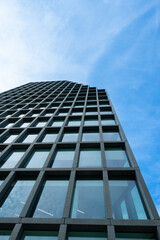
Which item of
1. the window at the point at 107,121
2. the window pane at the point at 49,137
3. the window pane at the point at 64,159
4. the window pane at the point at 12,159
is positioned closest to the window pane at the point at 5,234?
the window pane at the point at 64,159

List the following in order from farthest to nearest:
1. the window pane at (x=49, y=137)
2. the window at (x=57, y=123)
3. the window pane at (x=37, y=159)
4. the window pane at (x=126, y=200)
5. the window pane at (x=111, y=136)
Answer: the window at (x=57, y=123), the window pane at (x=49, y=137), the window pane at (x=111, y=136), the window pane at (x=37, y=159), the window pane at (x=126, y=200)

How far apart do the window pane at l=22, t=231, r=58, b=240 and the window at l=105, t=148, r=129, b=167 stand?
16.9ft

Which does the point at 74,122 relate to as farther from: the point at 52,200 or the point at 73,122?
the point at 52,200

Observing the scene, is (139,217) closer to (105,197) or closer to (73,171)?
(105,197)

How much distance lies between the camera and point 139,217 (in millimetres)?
6641

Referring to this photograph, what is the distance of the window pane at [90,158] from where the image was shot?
10430mm

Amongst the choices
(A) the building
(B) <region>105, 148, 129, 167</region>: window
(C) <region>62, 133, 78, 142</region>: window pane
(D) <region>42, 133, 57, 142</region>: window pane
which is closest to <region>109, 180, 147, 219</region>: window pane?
(A) the building

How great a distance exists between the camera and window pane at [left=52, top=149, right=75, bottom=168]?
10.6 m

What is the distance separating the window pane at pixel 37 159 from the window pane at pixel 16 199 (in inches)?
57.2

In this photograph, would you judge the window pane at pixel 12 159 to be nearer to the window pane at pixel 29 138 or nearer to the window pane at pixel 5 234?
the window pane at pixel 29 138

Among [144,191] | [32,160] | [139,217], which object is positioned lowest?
[139,217]

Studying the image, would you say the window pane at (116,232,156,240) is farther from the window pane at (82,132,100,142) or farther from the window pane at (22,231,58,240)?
the window pane at (82,132,100,142)

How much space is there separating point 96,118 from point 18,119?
10.0 m

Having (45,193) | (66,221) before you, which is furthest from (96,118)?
(66,221)
